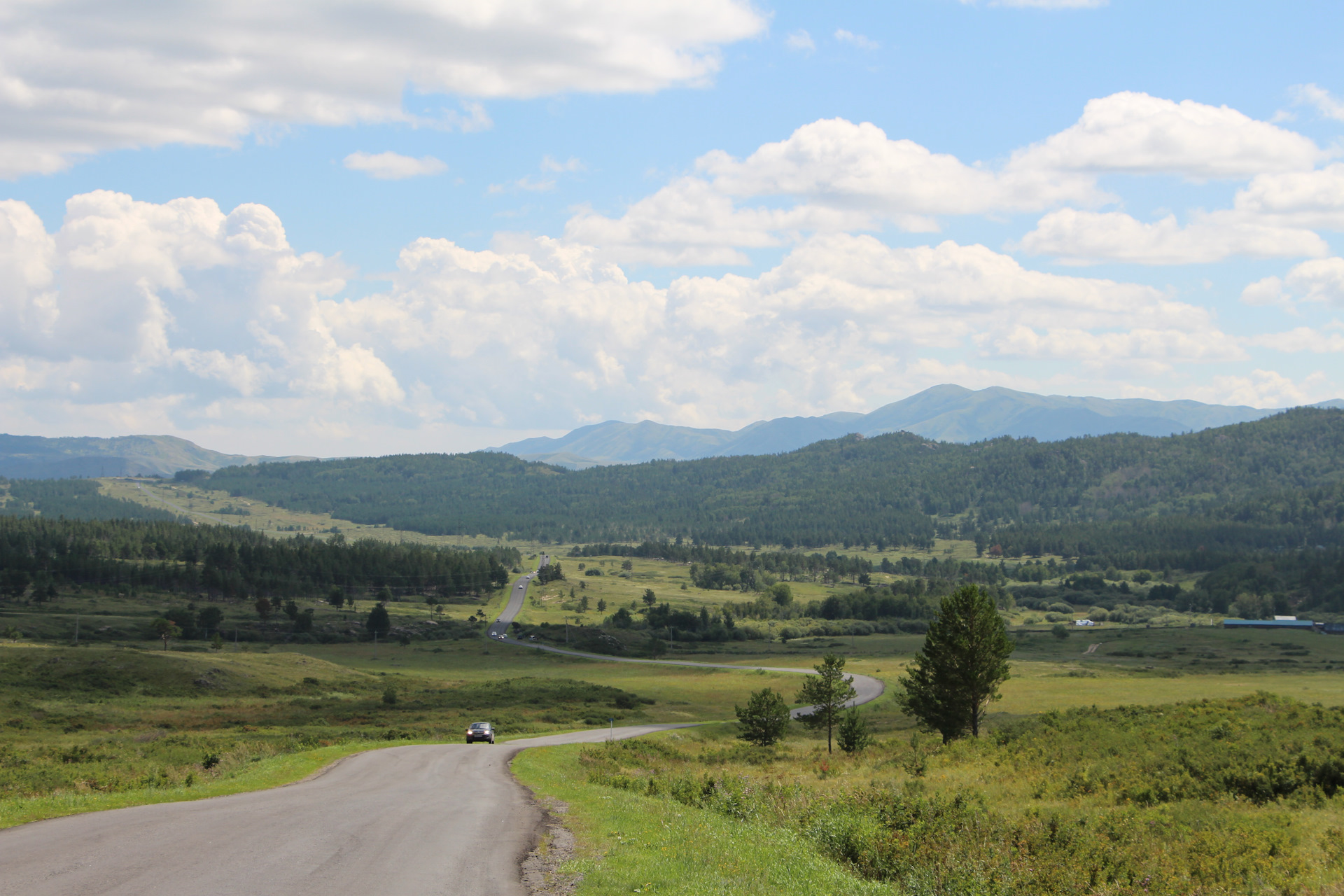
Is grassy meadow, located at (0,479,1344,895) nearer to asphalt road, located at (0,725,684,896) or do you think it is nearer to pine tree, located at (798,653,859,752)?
asphalt road, located at (0,725,684,896)

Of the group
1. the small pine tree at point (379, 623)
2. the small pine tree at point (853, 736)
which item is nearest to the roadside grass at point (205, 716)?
the small pine tree at point (853, 736)

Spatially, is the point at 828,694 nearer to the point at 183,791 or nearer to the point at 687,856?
the point at 183,791

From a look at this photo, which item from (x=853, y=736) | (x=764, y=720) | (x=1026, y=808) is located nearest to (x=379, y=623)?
(x=764, y=720)

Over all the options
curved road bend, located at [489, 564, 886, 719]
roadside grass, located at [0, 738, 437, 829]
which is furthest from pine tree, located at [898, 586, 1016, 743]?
roadside grass, located at [0, 738, 437, 829]

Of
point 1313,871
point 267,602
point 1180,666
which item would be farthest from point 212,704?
point 1180,666

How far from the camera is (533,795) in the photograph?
105ft

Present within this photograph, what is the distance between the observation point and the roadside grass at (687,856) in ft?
59.1

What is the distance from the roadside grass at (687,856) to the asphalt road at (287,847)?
167cm

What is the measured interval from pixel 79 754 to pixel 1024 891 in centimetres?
4803

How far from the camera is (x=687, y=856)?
2039 centimetres

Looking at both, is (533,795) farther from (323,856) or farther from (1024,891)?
(1024,891)

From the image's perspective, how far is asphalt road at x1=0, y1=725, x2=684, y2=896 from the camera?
17234mm

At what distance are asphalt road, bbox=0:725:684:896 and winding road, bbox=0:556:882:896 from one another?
4cm

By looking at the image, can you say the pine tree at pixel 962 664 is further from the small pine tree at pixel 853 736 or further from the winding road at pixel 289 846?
the winding road at pixel 289 846
